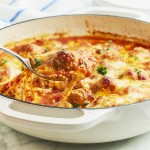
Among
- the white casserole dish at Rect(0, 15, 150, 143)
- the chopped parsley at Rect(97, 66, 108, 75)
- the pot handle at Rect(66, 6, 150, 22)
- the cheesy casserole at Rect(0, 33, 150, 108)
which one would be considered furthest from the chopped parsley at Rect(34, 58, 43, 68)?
the pot handle at Rect(66, 6, 150, 22)

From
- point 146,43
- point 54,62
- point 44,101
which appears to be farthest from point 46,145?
point 146,43

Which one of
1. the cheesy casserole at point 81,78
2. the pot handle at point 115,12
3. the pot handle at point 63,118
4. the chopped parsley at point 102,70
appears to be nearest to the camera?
the pot handle at point 63,118

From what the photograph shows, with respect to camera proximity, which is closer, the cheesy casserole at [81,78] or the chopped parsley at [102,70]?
the cheesy casserole at [81,78]

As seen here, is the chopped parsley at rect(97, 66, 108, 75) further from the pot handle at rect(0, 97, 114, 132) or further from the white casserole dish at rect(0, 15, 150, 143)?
the pot handle at rect(0, 97, 114, 132)

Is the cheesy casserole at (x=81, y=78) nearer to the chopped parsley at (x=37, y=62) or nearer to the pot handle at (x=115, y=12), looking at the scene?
the chopped parsley at (x=37, y=62)

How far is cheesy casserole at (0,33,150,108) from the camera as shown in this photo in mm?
2709

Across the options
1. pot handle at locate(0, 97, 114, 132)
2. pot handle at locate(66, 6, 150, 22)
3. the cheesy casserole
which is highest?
pot handle at locate(66, 6, 150, 22)

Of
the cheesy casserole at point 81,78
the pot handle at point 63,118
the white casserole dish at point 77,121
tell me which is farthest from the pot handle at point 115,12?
the pot handle at point 63,118

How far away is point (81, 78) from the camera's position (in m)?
2.91

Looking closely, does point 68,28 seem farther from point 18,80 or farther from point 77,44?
point 18,80

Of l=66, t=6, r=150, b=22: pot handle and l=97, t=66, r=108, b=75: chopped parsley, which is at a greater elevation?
l=66, t=6, r=150, b=22: pot handle

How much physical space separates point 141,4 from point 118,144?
8.51ft

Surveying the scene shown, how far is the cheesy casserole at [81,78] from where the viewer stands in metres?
2.71

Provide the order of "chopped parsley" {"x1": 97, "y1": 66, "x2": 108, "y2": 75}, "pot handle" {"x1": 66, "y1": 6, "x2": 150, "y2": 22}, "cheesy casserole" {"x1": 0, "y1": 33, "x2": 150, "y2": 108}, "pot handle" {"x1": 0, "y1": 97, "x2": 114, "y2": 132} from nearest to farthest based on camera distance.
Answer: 1. "pot handle" {"x1": 0, "y1": 97, "x2": 114, "y2": 132}
2. "cheesy casserole" {"x1": 0, "y1": 33, "x2": 150, "y2": 108}
3. "chopped parsley" {"x1": 97, "y1": 66, "x2": 108, "y2": 75}
4. "pot handle" {"x1": 66, "y1": 6, "x2": 150, "y2": 22}
